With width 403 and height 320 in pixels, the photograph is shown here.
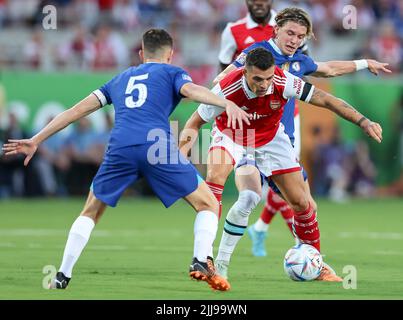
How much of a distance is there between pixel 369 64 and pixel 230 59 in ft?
9.88

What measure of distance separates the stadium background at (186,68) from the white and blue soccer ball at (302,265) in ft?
32.8

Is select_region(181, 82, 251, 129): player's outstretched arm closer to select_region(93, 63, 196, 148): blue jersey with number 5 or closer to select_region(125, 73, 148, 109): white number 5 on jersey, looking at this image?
select_region(93, 63, 196, 148): blue jersey with number 5

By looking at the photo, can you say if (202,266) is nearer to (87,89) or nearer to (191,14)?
(87,89)

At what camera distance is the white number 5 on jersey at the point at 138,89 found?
9.33 meters

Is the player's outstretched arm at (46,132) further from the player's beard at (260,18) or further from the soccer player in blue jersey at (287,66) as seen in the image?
the player's beard at (260,18)

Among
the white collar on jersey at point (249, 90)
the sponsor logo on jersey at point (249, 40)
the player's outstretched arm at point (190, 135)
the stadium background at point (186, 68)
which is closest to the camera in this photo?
the white collar on jersey at point (249, 90)

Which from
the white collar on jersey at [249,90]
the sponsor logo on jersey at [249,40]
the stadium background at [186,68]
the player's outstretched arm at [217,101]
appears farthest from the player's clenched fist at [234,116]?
the stadium background at [186,68]

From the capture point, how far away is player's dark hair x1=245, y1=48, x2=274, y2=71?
31.3ft

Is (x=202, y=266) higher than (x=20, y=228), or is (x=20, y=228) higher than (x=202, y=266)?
(x=202, y=266)

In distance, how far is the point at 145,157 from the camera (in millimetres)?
9242

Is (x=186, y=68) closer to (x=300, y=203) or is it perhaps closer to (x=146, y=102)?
(x=300, y=203)
